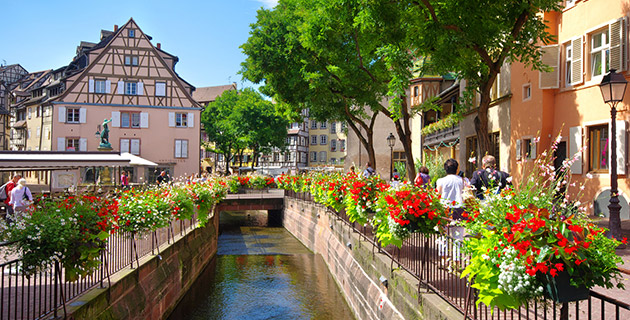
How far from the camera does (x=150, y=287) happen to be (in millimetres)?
10656

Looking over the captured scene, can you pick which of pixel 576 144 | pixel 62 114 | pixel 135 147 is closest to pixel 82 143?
pixel 62 114

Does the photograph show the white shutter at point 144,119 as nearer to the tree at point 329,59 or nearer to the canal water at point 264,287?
the tree at point 329,59

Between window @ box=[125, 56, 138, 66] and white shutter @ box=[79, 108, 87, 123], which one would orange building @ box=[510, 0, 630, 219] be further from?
white shutter @ box=[79, 108, 87, 123]

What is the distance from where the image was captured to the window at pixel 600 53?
15875 mm

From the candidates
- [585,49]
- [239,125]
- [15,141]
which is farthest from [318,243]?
[15,141]

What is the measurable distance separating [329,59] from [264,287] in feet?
35.9

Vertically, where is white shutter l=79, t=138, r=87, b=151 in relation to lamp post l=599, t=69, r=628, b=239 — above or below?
above

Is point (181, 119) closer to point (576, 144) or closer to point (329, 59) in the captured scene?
point (329, 59)

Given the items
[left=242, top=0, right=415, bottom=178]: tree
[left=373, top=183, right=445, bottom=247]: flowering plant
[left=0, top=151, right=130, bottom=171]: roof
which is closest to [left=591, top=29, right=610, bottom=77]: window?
[left=242, top=0, right=415, bottom=178]: tree

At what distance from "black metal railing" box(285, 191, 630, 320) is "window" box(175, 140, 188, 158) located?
144 feet

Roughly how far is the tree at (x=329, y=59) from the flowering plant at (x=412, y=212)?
8353 mm

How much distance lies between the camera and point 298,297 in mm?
15102

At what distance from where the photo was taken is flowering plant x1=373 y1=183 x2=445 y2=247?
7590 millimetres

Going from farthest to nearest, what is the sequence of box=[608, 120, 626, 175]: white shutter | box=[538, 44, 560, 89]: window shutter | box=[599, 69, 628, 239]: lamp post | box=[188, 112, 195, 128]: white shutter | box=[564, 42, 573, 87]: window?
1. box=[188, 112, 195, 128]: white shutter
2. box=[538, 44, 560, 89]: window shutter
3. box=[564, 42, 573, 87]: window
4. box=[608, 120, 626, 175]: white shutter
5. box=[599, 69, 628, 239]: lamp post
